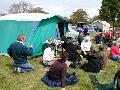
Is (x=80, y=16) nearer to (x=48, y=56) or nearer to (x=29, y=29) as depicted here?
(x=29, y=29)

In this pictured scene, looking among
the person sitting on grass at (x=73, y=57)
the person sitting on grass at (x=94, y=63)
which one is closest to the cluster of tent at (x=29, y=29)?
the person sitting on grass at (x=73, y=57)

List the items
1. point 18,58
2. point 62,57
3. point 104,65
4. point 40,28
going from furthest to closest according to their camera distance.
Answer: point 40,28, point 104,65, point 18,58, point 62,57

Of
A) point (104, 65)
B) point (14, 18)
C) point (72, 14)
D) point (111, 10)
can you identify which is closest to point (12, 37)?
point (14, 18)

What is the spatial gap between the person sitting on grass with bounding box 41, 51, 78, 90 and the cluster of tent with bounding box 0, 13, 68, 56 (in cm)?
505

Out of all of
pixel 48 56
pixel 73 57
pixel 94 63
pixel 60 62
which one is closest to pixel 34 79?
pixel 60 62

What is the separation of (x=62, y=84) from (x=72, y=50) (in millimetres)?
4218

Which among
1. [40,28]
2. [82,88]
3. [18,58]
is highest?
[40,28]

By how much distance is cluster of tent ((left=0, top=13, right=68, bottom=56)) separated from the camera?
604 inches

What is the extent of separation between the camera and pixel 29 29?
1541 cm

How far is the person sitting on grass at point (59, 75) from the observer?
31.8ft

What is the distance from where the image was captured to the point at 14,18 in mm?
16016

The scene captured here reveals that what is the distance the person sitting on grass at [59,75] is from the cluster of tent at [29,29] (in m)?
5.05

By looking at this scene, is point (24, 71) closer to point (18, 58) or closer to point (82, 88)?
point (18, 58)

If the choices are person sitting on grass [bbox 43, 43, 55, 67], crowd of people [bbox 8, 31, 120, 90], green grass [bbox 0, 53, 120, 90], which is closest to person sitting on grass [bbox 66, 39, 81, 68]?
crowd of people [bbox 8, 31, 120, 90]
